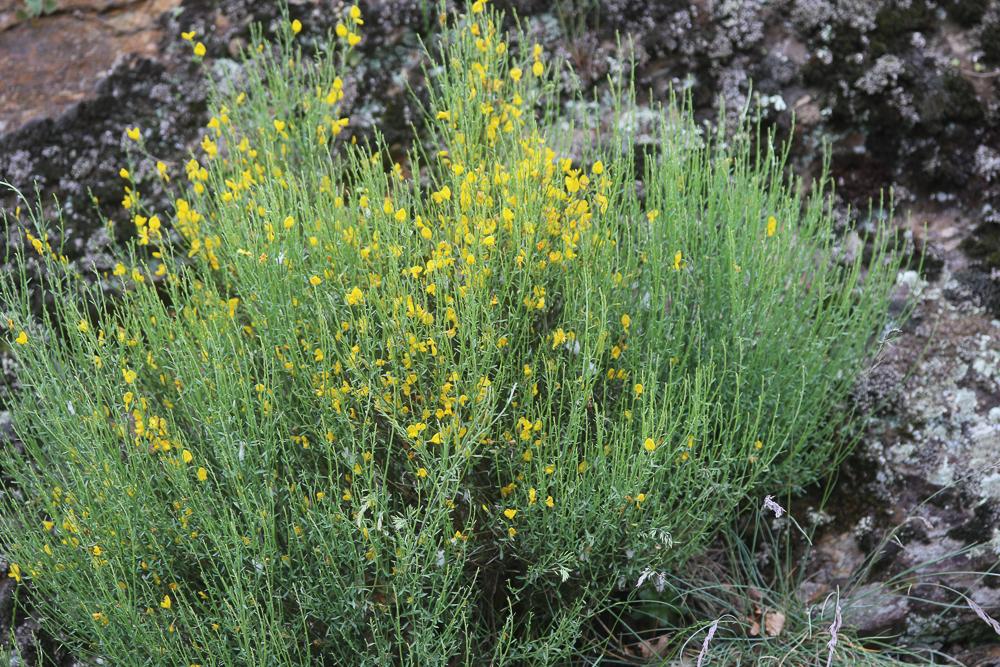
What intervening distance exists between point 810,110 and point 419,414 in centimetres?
216

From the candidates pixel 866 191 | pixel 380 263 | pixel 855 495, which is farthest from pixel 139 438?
pixel 866 191

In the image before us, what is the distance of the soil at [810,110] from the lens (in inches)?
120

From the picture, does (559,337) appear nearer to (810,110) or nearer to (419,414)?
(419,414)

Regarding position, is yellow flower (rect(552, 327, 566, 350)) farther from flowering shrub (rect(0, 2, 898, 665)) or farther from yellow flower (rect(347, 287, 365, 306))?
yellow flower (rect(347, 287, 365, 306))

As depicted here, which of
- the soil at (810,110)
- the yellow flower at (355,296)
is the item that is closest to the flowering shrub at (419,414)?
the yellow flower at (355,296)

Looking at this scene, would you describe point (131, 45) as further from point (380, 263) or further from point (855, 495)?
point (855, 495)

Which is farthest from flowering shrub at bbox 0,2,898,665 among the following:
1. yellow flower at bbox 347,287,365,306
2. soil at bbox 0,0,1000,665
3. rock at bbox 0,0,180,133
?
rock at bbox 0,0,180,133

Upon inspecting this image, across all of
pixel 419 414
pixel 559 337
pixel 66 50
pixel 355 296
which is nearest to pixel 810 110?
pixel 559 337

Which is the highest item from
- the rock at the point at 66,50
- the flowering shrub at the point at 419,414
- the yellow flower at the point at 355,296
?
the rock at the point at 66,50

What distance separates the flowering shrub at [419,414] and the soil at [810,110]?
394 millimetres

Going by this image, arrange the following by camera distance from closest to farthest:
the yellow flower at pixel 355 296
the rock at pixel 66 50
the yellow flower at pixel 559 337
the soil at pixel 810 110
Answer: the yellow flower at pixel 355 296, the yellow flower at pixel 559 337, the soil at pixel 810 110, the rock at pixel 66 50

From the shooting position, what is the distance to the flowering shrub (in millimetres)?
2279

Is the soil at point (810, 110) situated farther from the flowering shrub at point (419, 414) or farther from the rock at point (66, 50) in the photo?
the flowering shrub at point (419, 414)

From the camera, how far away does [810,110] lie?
3.76 m
